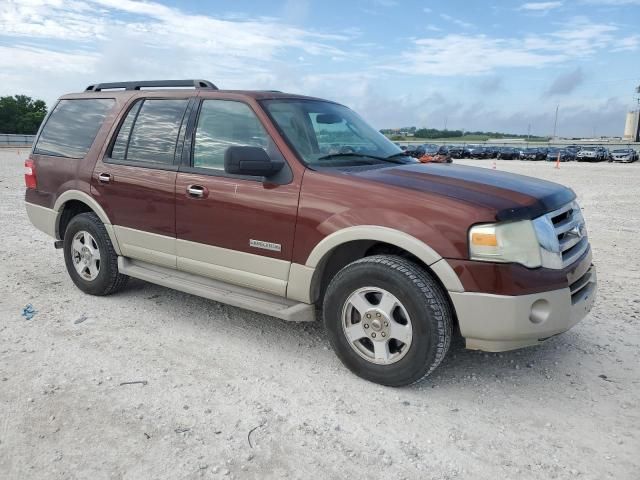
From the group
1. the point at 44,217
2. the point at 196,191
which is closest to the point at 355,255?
the point at 196,191

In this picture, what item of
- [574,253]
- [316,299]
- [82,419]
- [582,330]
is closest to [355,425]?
[316,299]

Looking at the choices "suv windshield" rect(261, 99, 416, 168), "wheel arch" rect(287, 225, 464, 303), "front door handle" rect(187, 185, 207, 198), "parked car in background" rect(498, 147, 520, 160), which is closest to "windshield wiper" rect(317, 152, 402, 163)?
"suv windshield" rect(261, 99, 416, 168)

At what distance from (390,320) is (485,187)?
41.5 inches

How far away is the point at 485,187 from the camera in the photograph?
352cm

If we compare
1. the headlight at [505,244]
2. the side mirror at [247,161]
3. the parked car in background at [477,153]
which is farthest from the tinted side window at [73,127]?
the parked car in background at [477,153]

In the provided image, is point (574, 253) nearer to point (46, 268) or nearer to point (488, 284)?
point (488, 284)

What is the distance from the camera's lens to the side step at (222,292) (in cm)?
383

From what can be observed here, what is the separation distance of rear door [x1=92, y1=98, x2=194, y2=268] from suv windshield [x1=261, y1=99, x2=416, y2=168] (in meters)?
0.92

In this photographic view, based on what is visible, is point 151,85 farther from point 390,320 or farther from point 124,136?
point 390,320

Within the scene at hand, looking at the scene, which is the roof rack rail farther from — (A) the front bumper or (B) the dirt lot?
(A) the front bumper

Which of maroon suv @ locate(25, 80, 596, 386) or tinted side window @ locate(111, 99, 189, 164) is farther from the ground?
tinted side window @ locate(111, 99, 189, 164)

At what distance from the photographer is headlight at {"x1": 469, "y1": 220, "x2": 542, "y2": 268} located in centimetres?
313

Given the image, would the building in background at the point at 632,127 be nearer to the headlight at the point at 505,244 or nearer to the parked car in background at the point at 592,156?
the parked car in background at the point at 592,156

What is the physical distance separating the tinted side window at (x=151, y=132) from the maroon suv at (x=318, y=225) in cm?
1
